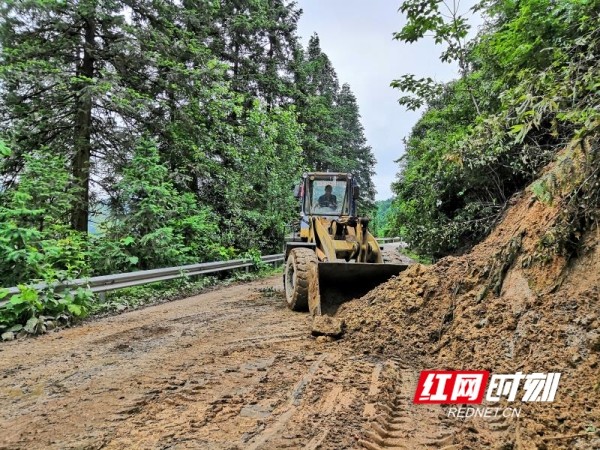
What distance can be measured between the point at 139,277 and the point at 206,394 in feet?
21.6

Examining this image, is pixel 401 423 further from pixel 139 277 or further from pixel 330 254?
pixel 139 277

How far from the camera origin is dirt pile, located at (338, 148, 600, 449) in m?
2.39

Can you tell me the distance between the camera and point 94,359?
4.28m

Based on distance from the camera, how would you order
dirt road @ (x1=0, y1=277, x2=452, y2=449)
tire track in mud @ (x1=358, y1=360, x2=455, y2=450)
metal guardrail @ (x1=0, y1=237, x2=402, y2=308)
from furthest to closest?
metal guardrail @ (x1=0, y1=237, x2=402, y2=308)
dirt road @ (x1=0, y1=277, x2=452, y2=449)
tire track in mud @ (x1=358, y1=360, x2=455, y2=450)

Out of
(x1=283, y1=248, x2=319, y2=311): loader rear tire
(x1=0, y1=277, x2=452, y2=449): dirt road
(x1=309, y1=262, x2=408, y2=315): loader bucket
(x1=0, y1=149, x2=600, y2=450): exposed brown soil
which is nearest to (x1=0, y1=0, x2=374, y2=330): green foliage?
(x1=0, y1=277, x2=452, y2=449): dirt road

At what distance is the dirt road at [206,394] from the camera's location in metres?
2.48

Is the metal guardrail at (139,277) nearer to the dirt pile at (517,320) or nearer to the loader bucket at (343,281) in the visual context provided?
the loader bucket at (343,281)

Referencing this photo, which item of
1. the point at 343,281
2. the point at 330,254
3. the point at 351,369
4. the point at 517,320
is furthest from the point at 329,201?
the point at 517,320

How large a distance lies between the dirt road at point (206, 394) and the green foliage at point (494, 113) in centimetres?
205

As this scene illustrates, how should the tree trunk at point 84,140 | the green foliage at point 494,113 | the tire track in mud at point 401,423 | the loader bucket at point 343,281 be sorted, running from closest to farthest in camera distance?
1. the tire track in mud at point 401,423
2. the green foliage at point 494,113
3. the loader bucket at point 343,281
4. the tree trunk at point 84,140

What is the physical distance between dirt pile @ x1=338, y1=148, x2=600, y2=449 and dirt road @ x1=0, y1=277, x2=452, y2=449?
0.44m

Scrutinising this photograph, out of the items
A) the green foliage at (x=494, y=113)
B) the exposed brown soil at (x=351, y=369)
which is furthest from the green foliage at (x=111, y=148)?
the green foliage at (x=494, y=113)

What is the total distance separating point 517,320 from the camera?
3.44 metres

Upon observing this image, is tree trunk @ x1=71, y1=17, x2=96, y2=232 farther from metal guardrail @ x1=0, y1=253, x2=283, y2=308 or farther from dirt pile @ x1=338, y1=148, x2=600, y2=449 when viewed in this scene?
dirt pile @ x1=338, y1=148, x2=600, y2=449
